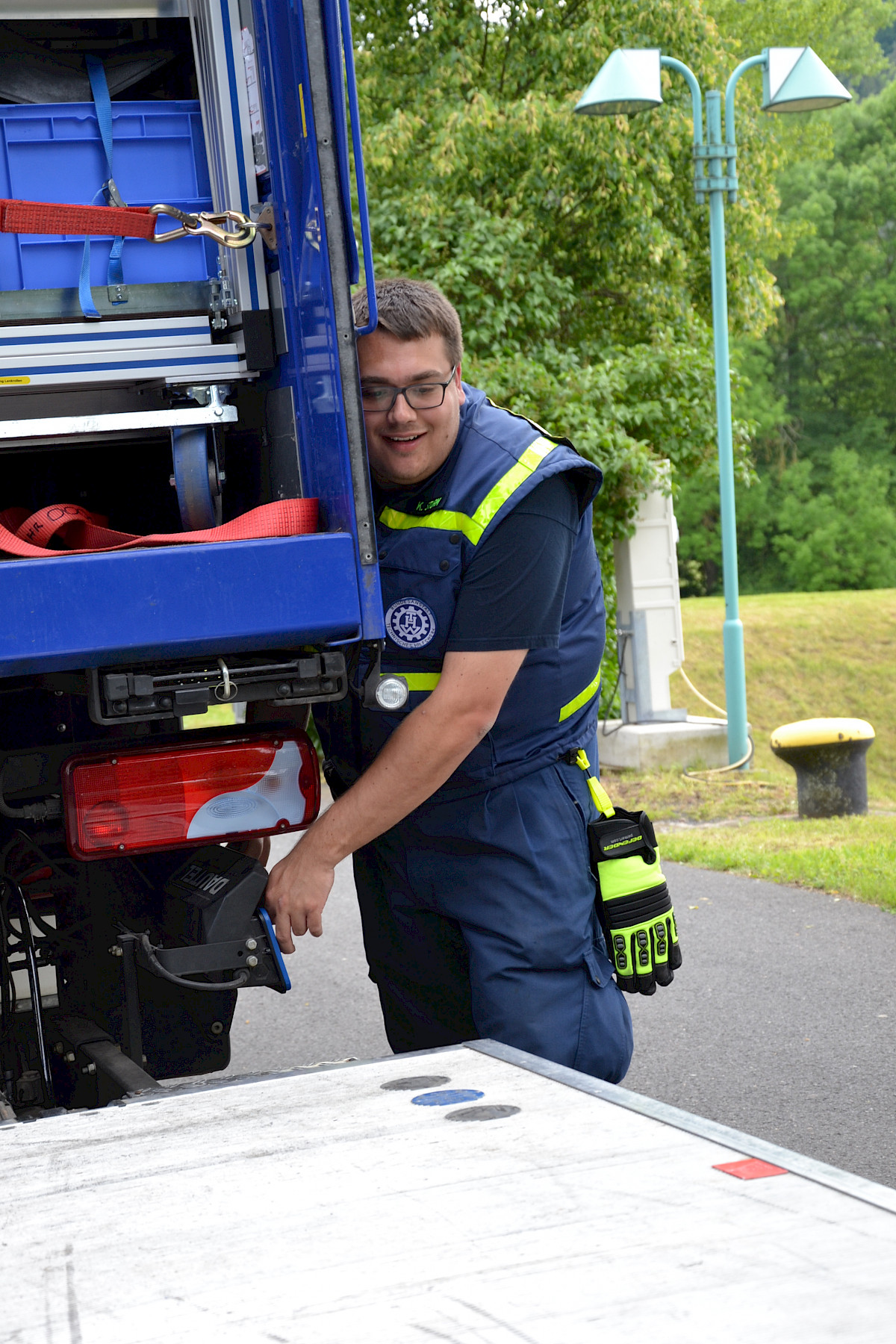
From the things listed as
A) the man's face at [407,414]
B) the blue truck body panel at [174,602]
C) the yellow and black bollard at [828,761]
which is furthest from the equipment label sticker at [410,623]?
the yellow and black bollard at [828,761]

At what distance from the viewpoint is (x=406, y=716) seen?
3020mm

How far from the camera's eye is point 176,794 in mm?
2795

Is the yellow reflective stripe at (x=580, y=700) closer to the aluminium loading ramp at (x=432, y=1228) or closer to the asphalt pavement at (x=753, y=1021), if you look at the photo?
the aluminium loading ramp at (x=432, y=1228)

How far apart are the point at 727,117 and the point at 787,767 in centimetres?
615

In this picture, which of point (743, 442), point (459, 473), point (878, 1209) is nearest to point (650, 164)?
point (743, 442)

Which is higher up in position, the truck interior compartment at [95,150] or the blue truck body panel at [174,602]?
the truck interior compartment at [95,150]

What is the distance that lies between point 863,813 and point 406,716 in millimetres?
6800

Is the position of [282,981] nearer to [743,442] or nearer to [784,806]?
[784,806]

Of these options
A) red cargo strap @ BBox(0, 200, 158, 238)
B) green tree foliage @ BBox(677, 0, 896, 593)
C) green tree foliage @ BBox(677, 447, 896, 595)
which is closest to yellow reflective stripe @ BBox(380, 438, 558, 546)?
red cargo strap @ BBox(0, 200, 158, 238)

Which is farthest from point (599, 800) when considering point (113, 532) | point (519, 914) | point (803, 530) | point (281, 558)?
point (803, 530)

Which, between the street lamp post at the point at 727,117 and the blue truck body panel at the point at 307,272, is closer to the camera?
the blue truck body panel at the point at 307,272

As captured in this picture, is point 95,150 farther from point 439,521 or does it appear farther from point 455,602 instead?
point 455,602

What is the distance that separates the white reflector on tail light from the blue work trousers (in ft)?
1.34

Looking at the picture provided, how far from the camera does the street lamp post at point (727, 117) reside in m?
10.5
